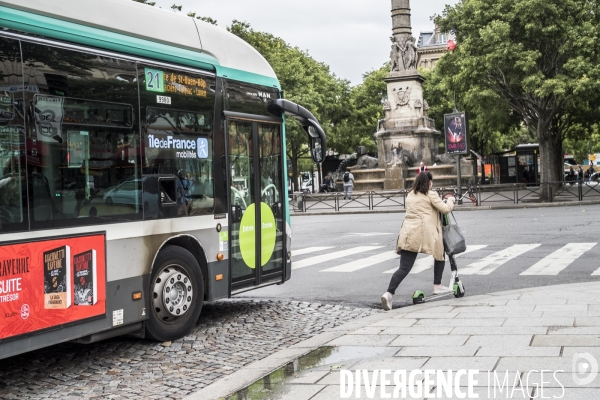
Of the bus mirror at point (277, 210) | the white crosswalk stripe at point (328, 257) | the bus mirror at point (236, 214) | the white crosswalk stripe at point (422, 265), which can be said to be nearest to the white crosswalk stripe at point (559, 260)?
the white crosswalk stripe at point (422, 265)

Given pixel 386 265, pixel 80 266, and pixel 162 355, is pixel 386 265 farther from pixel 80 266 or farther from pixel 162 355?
pixel 80 266

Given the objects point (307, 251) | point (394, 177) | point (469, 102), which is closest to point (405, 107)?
point (394, 177)

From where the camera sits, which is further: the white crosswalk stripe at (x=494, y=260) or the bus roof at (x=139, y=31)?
the white crosswalk stripe at (x=494, y=260)

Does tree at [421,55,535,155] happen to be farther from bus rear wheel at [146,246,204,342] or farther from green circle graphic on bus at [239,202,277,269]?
bus rear wheel at [146,246,204,342]

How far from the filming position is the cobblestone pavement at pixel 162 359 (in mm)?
6219

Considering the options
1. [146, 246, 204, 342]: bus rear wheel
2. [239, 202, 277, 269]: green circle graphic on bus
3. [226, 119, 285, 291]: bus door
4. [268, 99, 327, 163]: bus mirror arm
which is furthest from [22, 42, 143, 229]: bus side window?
[268, 99, 327, 163]: bus mirror arm

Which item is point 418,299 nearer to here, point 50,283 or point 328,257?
point 50,283

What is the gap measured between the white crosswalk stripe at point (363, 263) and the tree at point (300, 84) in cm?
3285

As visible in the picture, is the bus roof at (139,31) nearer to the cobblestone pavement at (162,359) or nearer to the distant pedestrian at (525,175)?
the cobblestone pavement at (162,359)

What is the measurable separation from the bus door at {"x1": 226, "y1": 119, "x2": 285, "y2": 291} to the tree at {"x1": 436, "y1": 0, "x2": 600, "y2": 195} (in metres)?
23.9

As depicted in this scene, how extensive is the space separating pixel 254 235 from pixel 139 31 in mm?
2874

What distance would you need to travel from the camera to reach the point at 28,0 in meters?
6.33

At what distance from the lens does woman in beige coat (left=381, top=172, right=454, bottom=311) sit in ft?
31.1

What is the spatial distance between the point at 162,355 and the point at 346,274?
5.89m
